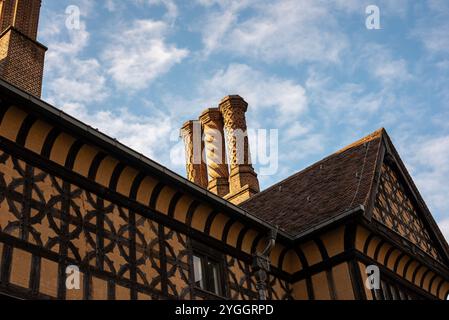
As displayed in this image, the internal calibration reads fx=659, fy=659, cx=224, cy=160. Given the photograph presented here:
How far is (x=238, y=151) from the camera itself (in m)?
27.2

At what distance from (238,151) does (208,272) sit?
15574 mm

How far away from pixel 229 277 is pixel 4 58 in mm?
8143

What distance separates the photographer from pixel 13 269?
8453mm

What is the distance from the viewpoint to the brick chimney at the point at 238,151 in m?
25.1

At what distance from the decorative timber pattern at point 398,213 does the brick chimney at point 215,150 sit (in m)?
10.9

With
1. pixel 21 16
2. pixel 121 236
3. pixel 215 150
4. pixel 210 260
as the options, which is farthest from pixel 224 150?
pixel 121 236

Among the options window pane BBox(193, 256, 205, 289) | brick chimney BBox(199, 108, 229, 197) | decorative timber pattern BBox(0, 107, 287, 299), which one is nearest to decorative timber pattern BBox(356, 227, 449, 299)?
decorative timber pattern BBox(0, 107, 287, 299)

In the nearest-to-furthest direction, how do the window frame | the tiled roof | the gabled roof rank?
1. the window frame
2. the gabled roof
3. the tiled roof

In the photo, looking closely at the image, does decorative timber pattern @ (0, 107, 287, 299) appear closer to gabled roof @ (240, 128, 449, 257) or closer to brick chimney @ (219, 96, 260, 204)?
gabled roof @ (240, 128, 449, 257)

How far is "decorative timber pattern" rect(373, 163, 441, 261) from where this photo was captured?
49.7 ft

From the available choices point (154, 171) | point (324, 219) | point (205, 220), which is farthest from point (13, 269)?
point (324, 219)

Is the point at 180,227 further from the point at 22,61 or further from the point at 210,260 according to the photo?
the point at 22,61

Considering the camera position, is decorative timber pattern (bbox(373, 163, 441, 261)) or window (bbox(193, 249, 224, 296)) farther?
decorative timber pattern (bbox(373, 163, 441, 261))

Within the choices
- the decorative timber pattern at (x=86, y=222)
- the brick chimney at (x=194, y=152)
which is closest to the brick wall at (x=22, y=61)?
the decorative timber pattern at (x=86, y=222)
